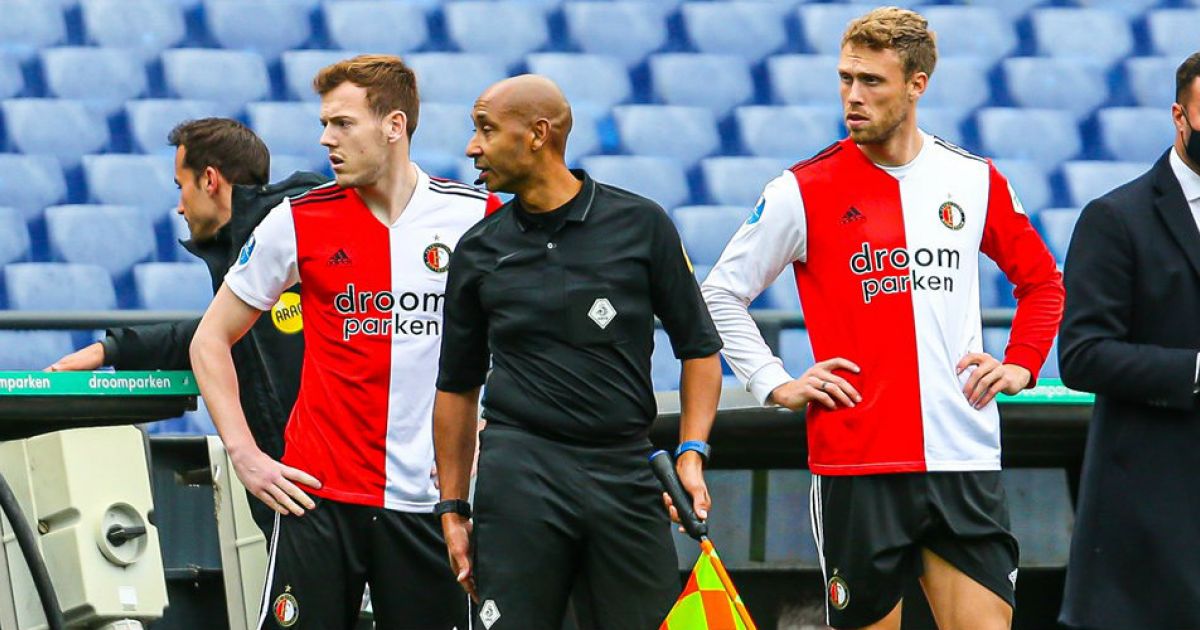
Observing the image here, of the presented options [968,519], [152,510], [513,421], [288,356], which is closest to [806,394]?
[968,519]

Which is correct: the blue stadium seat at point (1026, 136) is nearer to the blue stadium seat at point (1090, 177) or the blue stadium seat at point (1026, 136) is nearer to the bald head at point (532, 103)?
the blue stadium seat at point (1090, 177)

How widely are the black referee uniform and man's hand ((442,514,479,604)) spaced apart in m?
0.05

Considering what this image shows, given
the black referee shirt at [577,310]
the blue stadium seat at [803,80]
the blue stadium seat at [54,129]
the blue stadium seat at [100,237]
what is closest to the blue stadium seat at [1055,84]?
the blue stadium seat at [803,80]

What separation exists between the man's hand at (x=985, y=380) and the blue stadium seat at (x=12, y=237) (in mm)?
5916

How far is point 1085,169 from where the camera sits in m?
10.4

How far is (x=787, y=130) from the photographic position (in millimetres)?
10156

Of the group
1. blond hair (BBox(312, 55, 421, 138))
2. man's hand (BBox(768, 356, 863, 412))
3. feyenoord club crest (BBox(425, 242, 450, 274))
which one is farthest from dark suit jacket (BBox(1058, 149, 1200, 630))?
blond hair (BBox(312, 55, 421, 138))

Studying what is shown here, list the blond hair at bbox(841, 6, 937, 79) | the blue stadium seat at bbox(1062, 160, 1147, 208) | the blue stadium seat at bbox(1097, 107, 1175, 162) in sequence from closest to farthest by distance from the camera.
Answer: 1. the blond hair at bbox(841, 6, 937, 79)
2. the blue stadium seat at bbox(1062, 160, 1147, 208)
3. the blue stadium seat at bbox(1097, 107, 1175, 162)

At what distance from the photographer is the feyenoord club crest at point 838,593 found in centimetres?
428

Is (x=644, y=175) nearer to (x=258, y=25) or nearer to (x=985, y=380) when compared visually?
(x=258, y=25)

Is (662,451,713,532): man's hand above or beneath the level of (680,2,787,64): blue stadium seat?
beneath

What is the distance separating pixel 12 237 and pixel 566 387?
5.84 meters

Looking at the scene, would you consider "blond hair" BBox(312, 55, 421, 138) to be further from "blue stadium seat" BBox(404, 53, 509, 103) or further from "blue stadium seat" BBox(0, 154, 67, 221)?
"blue stadium seat" BBox(404, 53, 509, 103)

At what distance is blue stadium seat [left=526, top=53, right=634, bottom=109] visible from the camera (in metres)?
10.1
